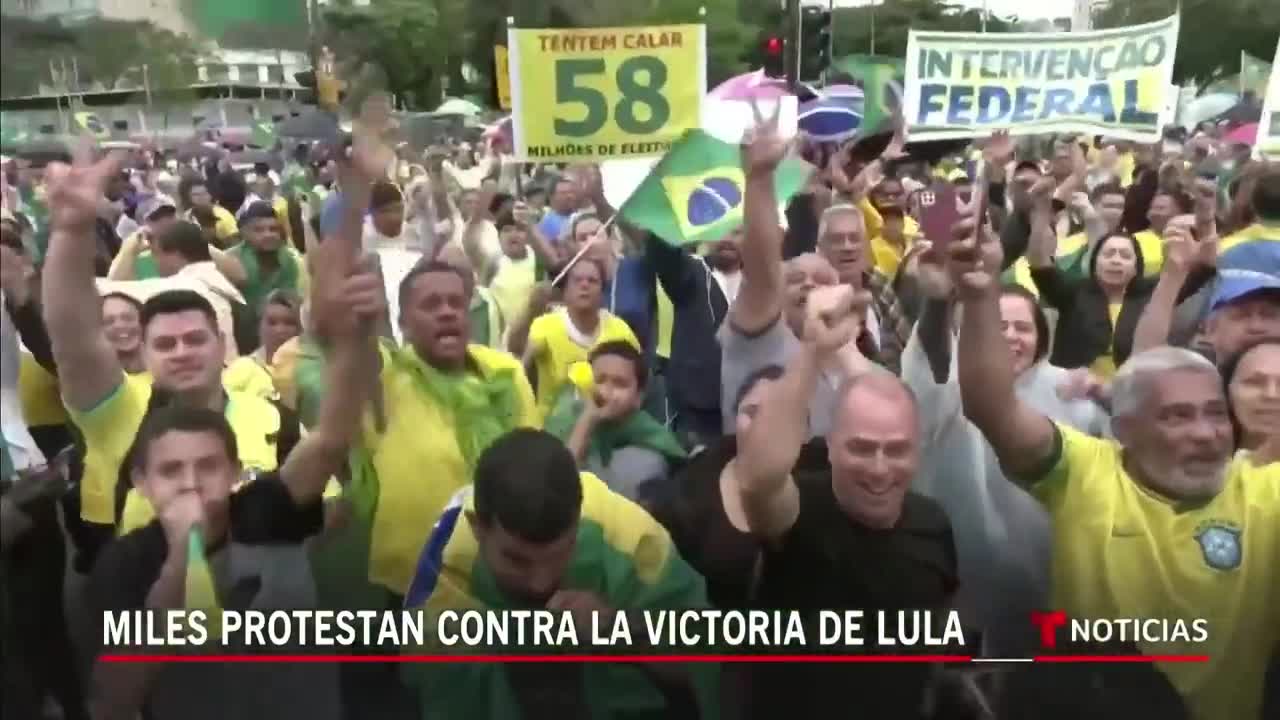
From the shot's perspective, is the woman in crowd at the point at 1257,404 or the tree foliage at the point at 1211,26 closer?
the woman in crowd at the point at 1257,404

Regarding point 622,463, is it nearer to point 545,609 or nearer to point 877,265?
point 545,609

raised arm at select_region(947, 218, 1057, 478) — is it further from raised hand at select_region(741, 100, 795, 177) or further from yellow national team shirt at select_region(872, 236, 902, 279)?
yellow national team shirt at select_region(872, 236, 902, 279)

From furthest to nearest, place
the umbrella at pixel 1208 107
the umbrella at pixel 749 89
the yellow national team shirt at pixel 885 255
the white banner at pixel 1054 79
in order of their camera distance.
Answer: the umbrella at pixel 1208 107
the yellow national team shirt at pixel 885 255
the umbrella at pixel 749 89
the white banner at pixel 1054 79

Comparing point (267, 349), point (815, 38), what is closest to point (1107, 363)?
point (267, 349)

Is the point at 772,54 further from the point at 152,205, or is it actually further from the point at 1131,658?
the point at 1131,658

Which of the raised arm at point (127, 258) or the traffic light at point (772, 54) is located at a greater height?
the traffic light at point (772, 54)

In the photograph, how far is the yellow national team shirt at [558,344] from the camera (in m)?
2.91

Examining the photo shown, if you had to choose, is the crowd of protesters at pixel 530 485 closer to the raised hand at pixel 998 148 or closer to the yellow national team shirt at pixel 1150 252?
the yellow national team shirt at pixel 1150 252

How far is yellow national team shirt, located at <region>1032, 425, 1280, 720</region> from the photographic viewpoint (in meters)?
2.31

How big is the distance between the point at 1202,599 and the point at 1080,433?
35 centimetres

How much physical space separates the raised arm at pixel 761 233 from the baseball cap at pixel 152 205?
114 centimetres

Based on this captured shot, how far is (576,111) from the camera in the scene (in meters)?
2.97

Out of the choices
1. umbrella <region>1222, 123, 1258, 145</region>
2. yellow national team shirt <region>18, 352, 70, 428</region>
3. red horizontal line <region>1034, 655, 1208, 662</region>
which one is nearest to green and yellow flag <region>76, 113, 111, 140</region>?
yellow national team shirt <region>18, 352, 70, 428</region>

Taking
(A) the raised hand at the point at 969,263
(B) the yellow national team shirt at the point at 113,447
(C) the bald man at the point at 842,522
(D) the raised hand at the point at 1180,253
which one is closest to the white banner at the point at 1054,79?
(D) the raised hand at the point at 1180,253
